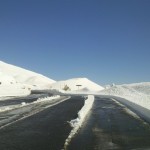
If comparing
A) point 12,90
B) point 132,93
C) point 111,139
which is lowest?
point 111,139

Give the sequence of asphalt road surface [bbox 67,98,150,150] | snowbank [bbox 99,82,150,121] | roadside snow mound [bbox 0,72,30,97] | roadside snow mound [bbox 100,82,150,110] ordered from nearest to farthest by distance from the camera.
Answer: asphalt road surface [bbox 67,98,150,150]
snowbank [bbox 99,82,150,121]
roadside snow mound [bbox 100,82,150,110]
roadside snow mound [bbox 0,72,30,97]

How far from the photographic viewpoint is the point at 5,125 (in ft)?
59.8

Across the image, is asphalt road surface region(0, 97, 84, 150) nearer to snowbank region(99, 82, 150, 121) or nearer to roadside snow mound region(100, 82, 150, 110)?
snowbank region(99, 82, 150, 121)

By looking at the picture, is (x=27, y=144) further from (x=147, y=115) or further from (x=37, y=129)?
(x=147, y=115)

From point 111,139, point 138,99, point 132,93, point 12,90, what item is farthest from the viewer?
point 132,93

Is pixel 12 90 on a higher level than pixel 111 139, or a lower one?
higher

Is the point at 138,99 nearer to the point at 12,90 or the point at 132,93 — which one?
the point at 12,90

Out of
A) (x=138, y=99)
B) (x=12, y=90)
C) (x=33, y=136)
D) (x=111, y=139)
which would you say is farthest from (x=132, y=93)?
(x=111, y=139)

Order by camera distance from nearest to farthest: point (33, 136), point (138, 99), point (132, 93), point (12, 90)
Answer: point (33, 136) → point (138, 99) → point (12, 90) → point (132, 93)

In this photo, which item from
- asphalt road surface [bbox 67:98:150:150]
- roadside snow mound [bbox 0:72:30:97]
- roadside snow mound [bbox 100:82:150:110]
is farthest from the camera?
roadside snow mound [bbox 0:72:30:97]

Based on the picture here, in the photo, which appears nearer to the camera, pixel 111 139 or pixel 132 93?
pixel 111 139

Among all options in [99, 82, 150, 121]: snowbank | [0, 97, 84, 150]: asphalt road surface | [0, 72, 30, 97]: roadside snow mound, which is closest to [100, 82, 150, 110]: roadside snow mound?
[99, 82, 150, 121]: snowbank

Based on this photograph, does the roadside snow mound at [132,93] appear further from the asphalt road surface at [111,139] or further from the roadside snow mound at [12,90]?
the roadside snow mound at [12,90]

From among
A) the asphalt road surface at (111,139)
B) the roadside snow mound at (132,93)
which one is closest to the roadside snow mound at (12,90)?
the roadside snow mound at (132,93)
